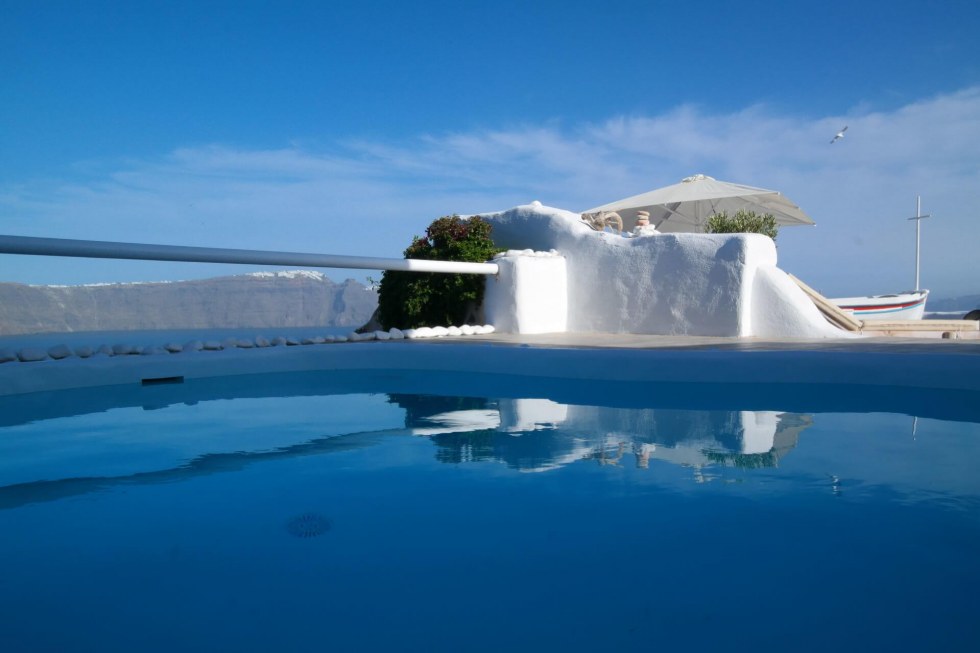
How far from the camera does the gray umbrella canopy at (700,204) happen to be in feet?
41.9

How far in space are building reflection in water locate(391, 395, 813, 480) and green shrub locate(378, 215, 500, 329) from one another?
5243 mm

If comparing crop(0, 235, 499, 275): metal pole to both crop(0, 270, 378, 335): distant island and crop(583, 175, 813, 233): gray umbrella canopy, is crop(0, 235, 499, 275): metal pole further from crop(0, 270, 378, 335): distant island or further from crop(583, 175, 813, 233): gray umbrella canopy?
crop(583, 175, 813, 233): gray umbrella canopy

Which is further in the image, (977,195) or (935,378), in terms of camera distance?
(977,195)

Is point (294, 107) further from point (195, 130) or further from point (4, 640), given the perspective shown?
point (4, 640)

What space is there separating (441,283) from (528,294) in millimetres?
1600

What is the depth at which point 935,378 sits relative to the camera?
4844mm

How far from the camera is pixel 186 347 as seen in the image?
688 cm

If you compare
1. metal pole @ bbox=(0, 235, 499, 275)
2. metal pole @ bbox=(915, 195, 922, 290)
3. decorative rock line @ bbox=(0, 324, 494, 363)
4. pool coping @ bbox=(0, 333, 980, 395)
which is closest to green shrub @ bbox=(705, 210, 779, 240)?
metal pole @ bbox=(915, 195, 922, 290)

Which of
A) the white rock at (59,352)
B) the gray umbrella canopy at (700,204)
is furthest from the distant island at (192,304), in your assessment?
the gray umbrella canopy at (700,204)

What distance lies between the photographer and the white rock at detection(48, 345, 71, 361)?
19.8ft

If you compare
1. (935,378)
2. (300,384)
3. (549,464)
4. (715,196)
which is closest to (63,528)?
(549,464)

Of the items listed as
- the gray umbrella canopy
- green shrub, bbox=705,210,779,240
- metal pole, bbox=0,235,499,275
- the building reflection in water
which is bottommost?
the building reflection in water

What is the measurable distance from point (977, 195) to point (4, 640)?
23947 mm

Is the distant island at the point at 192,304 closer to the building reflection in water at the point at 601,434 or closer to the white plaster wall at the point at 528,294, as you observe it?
the white plaster wall at the point at 528,294
